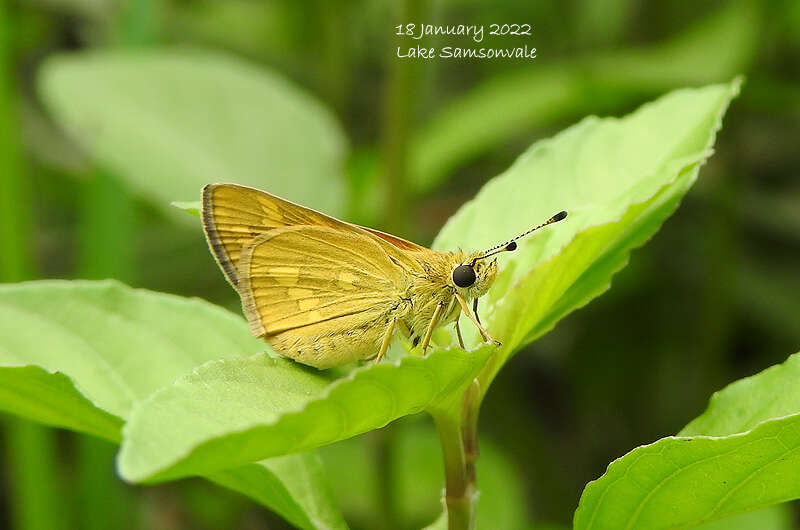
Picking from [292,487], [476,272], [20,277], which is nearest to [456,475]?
[292,487]

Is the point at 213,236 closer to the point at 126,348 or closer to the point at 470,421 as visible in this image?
the point at 126,348

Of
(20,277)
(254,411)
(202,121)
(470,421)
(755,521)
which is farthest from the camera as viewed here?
(202,121)

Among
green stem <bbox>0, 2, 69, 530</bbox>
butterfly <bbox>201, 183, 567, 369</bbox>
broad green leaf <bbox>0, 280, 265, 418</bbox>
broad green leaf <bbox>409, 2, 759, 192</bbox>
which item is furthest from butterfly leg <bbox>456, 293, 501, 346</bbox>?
green stem <bbox>0, 2, 69, 530</bbox>

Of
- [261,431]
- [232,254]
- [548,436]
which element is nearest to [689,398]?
[548,436]

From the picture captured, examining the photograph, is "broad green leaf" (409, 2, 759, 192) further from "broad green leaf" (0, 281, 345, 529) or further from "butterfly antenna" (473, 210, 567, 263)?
"broad green leaf" (0, 281, 345, 529)

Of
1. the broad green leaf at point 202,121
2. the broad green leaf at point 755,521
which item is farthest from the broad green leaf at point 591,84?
the broad green leaf at point 755,521

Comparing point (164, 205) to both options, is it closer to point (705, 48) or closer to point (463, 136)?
point (463, 136)
